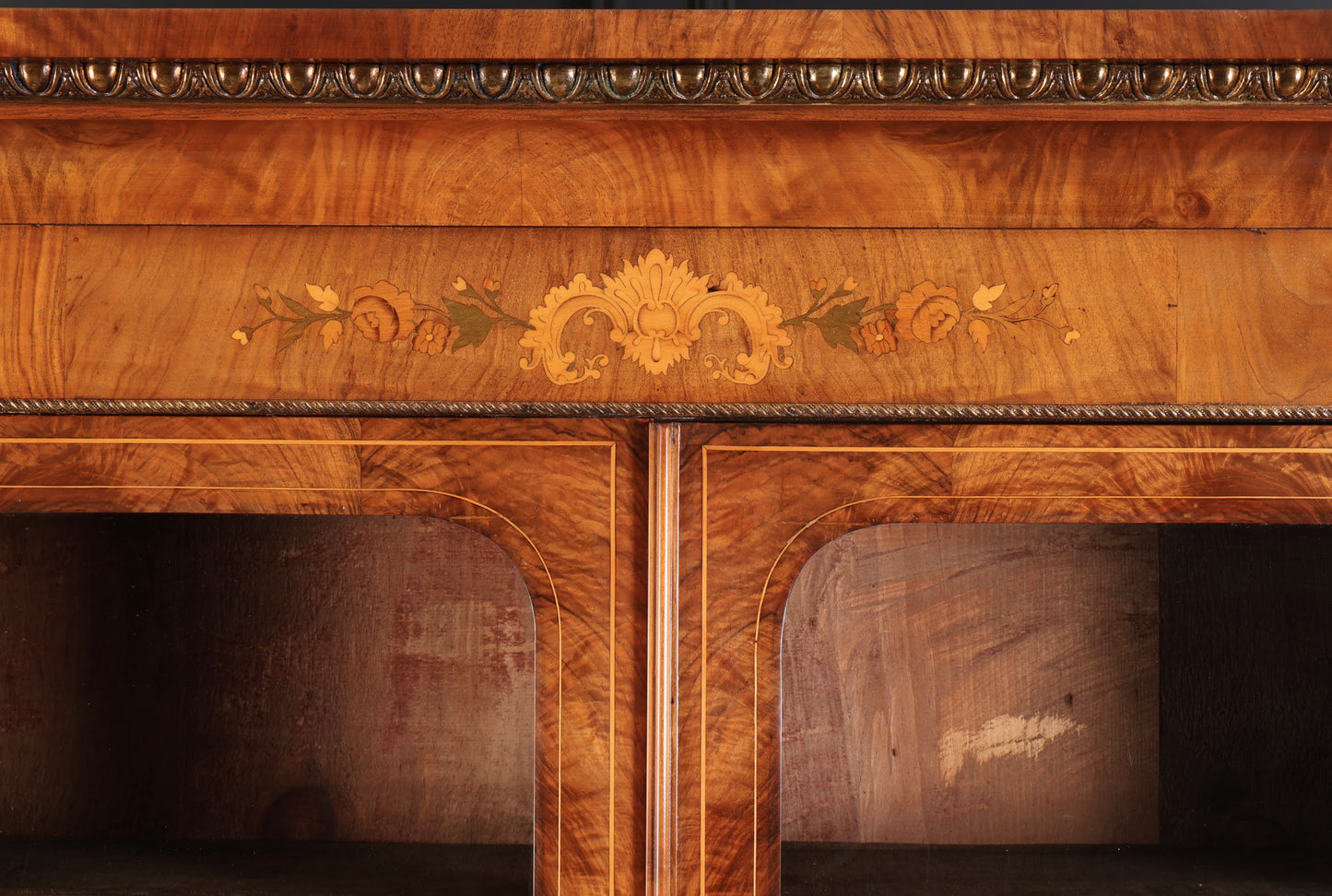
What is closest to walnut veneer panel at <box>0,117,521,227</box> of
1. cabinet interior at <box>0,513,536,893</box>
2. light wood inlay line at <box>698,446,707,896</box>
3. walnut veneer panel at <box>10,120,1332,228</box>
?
walnut veneer panel at <box>10,120,1332,228</box>

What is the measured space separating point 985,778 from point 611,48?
0.72 metres

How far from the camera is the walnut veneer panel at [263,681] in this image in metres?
0.85

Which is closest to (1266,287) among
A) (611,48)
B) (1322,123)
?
(1322,123)

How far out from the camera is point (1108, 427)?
1.79 feet

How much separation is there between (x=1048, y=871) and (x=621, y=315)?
58 cm

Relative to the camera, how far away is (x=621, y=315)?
0.55 meters

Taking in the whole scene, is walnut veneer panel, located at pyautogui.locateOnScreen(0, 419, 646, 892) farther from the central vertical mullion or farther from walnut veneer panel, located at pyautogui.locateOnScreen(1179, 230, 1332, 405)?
walnut veneer panel, located at pyautogui.locateOnScreen(1179, 230, 1332, 405)

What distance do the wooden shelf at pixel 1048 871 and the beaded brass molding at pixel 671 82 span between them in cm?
57

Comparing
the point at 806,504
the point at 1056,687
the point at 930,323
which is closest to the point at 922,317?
the point at 930,323

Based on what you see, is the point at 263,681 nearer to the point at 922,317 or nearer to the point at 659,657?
the point at 659,657

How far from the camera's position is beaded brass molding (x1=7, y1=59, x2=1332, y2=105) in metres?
0.48

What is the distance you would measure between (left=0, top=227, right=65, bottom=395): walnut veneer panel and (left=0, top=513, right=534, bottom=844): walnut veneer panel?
Result: 1.09ft

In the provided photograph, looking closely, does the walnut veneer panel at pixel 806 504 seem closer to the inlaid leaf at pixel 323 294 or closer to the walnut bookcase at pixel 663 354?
the walnut bookcase at pixel 663 354

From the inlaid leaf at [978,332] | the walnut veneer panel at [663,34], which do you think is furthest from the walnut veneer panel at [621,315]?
the walnut veneer panel at [663,34]
